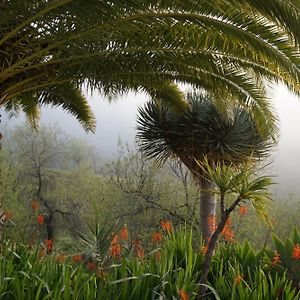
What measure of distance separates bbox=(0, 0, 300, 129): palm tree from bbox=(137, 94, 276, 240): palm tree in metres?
2.60

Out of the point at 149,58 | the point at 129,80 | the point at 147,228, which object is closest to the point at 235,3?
the point at 149,58

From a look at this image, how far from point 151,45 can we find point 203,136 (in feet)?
15.2

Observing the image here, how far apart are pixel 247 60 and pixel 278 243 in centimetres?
252

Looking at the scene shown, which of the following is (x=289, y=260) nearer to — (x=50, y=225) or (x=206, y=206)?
(x=206, y=206)

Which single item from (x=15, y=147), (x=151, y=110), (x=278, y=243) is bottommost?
(x=278, y=243)

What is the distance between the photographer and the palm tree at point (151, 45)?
17.2 feet

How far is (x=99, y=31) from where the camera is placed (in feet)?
19.1

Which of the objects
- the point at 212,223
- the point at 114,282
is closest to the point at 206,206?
the point at 212,223

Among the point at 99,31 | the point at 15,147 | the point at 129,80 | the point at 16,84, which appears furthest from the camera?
the point at 15,147

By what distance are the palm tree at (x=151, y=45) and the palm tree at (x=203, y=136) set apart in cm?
260

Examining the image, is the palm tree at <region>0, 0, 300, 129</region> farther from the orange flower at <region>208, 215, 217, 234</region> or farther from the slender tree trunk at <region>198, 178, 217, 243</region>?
the slender tree trunk at <region>198, 178, 217, 243</region>

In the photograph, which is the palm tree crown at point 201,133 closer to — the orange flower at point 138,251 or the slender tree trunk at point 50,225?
the orange flower at point 138,251

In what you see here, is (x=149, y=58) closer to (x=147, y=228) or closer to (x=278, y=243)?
(x=278, y=243)

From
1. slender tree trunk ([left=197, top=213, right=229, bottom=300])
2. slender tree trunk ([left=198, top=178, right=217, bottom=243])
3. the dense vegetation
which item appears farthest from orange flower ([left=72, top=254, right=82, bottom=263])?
slender tree trunk ([left=198, top=178, right=217, bottom=243])
